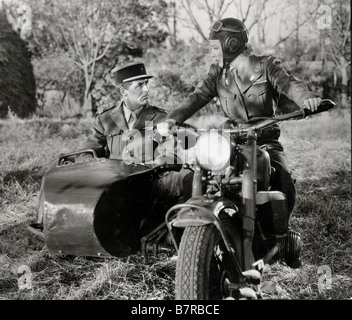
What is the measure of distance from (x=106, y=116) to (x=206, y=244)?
195 cm

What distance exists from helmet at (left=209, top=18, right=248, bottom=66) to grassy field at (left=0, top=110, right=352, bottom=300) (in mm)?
1376

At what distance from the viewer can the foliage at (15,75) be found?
4.31m

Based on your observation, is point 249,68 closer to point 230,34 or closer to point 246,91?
point 246,91

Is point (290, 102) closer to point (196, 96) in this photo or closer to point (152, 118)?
point (196, 96)

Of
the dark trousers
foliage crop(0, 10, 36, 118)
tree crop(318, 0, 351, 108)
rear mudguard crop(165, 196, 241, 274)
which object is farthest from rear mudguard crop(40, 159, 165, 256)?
tree crop(318, 0, 351, 108)

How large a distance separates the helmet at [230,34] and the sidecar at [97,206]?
30.9 inches

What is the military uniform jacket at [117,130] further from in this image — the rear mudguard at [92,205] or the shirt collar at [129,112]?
the rear mudguard at [92,205]

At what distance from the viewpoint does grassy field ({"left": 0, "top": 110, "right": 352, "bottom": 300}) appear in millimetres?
2895

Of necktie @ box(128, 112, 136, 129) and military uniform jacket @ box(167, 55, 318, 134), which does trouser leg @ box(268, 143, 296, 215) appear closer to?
military uniform jacket @ box(167, 55, 318, 134)

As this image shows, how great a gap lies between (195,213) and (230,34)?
1.23m

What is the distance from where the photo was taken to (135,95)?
3.75m

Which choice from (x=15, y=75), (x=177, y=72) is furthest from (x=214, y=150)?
(x=177, y=72)

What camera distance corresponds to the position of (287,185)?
286 cm

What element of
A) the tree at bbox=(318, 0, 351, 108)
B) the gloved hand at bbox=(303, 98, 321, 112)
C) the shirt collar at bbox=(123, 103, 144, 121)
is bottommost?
the shirt collar at bbox=(123, 103, 144, 121)
